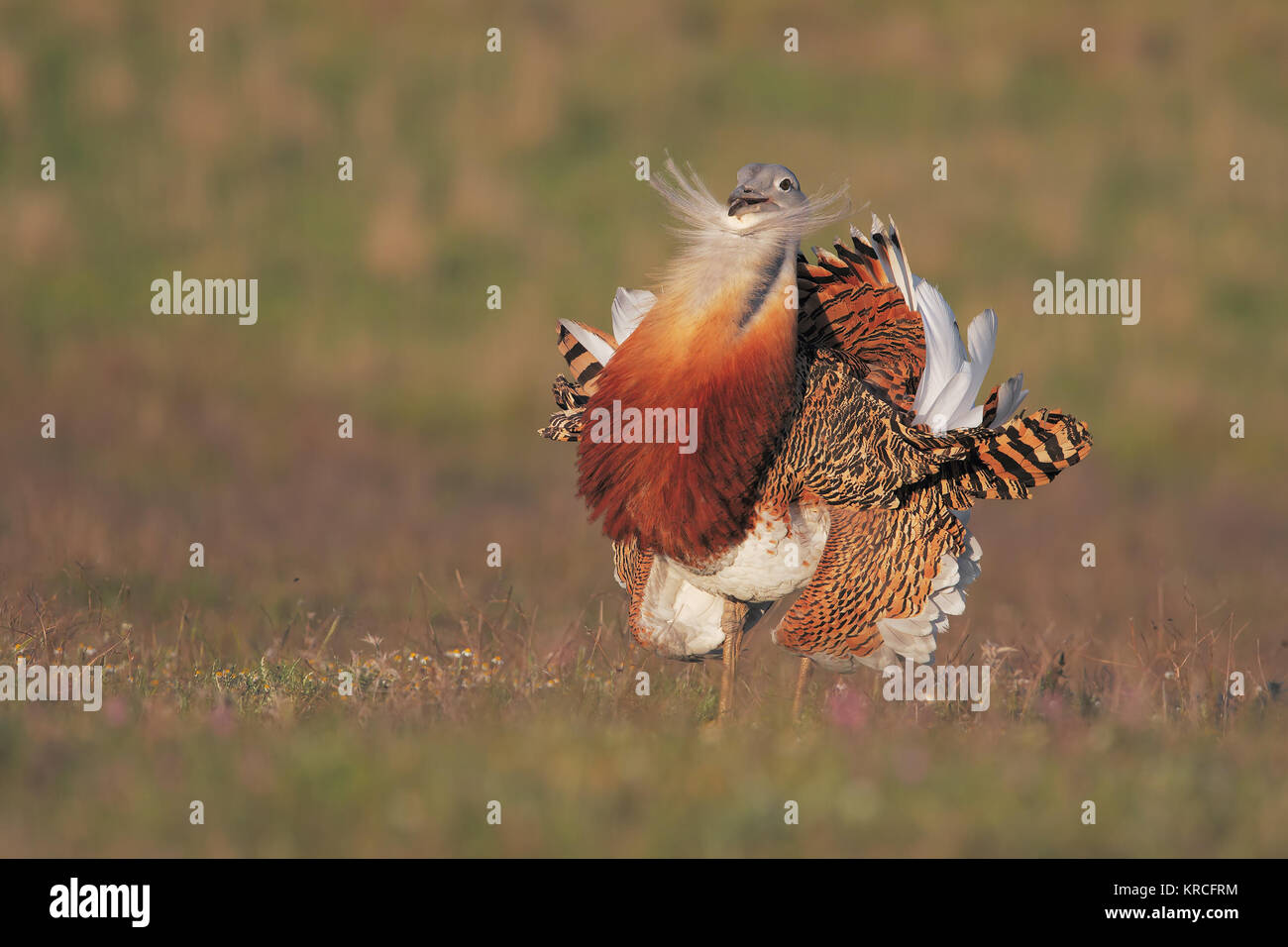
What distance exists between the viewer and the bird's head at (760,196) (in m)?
6.06

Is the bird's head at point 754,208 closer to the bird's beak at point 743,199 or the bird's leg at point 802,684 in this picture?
the bird's beak at point 743,199

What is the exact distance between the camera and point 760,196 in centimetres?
607

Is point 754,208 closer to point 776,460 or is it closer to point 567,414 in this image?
point 776,460

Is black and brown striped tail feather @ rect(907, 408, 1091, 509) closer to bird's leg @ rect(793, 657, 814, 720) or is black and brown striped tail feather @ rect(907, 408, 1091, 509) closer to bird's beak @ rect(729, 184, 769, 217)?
bird's leg @ rect(793, 657, 814, 720)

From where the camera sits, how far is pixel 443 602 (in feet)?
25.6

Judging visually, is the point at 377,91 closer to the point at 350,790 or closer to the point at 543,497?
the point at 543,497

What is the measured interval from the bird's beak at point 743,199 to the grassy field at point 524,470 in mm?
1846

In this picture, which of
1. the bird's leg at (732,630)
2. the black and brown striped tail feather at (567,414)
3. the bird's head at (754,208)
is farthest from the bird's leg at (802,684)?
the bird's head at (754,208)

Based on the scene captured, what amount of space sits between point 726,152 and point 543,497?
18.4 feet

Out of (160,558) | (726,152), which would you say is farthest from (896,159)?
(160,558)

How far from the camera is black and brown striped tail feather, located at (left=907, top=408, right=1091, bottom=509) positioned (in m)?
6.60

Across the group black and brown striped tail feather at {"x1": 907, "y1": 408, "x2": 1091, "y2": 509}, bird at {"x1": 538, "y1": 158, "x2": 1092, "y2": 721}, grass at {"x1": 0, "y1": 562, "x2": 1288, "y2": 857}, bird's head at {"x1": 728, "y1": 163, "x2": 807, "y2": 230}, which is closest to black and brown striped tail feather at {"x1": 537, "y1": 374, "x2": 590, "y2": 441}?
bird at {"x1": 538, "y1": 158, "x2": 1092, "y2": 721}

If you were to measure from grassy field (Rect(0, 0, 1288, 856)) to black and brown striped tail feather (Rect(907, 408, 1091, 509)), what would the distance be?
743mm

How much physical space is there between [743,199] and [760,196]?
7 cm
